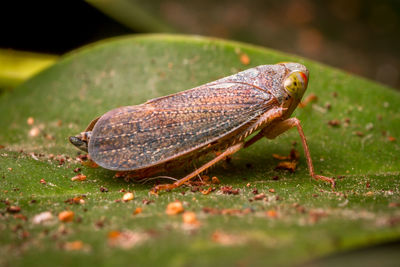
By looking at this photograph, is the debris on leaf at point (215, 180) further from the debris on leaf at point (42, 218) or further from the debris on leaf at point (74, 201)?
the debris on leaf at point (42, 218)

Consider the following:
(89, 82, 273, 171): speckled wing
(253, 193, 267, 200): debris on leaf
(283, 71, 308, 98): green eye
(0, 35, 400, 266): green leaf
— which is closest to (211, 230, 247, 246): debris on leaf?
(0, 35, 400, 266): green leaf

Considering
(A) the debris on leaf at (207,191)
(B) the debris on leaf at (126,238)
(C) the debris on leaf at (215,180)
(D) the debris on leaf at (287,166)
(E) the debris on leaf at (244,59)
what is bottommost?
(C) the debris on leaf at (215,180)

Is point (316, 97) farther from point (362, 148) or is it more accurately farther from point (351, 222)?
point (351, 222)

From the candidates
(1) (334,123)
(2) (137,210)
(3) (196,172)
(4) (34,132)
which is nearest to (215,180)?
(3) (196,172)

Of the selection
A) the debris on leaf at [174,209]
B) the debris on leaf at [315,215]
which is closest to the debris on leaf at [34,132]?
the debris on leaf at [174,209]

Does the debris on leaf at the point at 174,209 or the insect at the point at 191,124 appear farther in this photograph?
the insect at the point at 191,124

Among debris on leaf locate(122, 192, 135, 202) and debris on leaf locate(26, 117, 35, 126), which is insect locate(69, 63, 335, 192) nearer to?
debris on leaf locate(122, 192, 135, 202)
